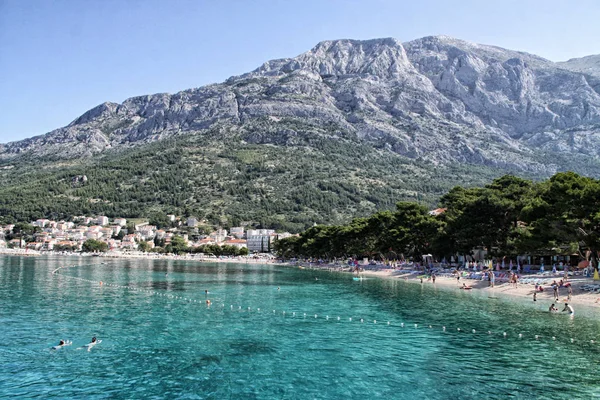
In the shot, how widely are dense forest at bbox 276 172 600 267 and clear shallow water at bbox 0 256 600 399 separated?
1404 centimetres

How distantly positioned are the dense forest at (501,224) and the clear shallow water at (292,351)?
553 inches

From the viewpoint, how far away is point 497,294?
165 feet

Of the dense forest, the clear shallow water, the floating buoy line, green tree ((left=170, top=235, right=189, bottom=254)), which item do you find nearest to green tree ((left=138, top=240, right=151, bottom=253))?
green tree ((left=170, top=235, right=189, bottom=254))

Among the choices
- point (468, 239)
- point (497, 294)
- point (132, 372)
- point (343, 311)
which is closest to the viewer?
point (132, 372)

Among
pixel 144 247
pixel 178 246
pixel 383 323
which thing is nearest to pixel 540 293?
pixel 383 323

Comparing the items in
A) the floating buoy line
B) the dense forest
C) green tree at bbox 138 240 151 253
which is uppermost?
the dense forest

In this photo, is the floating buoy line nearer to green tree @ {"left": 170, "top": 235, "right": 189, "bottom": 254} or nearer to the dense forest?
the dense forest

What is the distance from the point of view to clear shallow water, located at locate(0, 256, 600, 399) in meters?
18.2

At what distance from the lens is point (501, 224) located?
6688 centimetres

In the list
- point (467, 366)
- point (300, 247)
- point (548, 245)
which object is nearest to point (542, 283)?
point (548, 245)

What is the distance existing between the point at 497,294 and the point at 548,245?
949cm

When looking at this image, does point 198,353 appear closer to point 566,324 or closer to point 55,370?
point 55,370

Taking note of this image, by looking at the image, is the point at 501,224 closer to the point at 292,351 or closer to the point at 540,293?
the point at 540,293

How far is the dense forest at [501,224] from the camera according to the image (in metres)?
47.8
